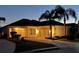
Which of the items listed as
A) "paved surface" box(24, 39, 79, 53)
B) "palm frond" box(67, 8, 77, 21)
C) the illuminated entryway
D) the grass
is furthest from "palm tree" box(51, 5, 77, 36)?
the illuminated entryway

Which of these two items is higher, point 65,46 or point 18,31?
point 18,31

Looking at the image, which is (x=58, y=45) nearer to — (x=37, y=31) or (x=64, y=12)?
(x=37, y=31)

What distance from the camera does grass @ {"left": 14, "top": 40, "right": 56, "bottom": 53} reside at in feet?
50.5

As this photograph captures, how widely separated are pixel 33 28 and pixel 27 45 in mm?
351

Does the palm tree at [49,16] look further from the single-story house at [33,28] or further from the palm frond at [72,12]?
the palm frond at [72,12]

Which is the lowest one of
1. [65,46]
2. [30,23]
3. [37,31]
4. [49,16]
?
[65,46]

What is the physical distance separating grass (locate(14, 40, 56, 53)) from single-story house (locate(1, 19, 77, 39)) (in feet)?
0.40

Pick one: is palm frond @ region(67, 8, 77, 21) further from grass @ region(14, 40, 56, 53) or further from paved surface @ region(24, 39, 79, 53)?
grass @ region(14, 40, 56, 53)

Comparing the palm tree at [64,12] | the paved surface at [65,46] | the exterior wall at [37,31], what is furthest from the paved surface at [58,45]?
the palm tree at [64,12]

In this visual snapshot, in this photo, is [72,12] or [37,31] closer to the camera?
[72,12]

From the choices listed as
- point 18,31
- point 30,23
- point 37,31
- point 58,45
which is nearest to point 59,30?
point 58,45

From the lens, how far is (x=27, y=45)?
15438 millimetres

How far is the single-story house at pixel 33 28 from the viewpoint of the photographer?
1542 cm
